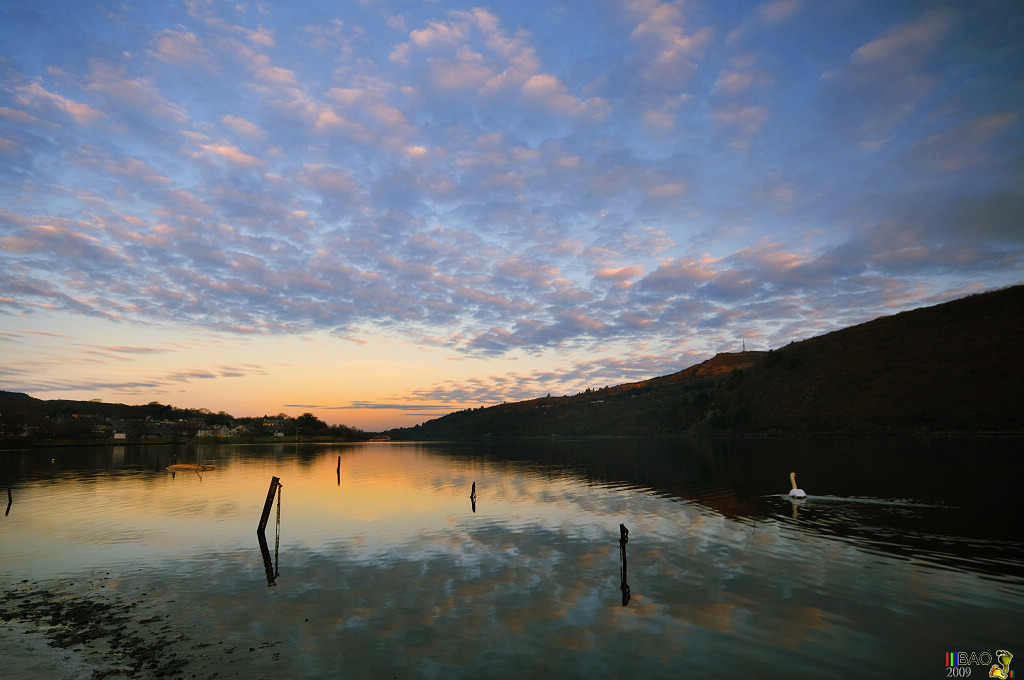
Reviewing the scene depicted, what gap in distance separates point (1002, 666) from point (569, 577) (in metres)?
13.8

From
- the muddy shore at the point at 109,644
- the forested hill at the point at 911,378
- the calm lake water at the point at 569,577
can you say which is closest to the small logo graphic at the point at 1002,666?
the calm lake water at the point at 569,577

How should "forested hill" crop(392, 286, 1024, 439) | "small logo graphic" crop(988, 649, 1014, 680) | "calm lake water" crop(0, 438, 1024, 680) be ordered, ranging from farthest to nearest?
"forested hill" crop(392, 286, 1024, 439), "calm lake water" crop(0, 438, 1024, 680), "small logo graphic" crop(988, 649, 1014, 680)

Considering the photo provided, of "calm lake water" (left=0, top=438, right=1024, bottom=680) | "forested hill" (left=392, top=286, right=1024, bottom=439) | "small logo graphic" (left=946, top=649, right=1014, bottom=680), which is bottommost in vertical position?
"calm lake water" (left=0, top=438, right=1024, bottom=680)

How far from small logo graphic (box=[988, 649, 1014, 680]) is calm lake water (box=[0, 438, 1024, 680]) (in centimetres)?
23

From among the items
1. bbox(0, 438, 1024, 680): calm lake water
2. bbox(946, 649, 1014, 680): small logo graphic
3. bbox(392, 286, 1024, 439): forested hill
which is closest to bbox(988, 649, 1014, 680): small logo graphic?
bbox(946, 649, 1014, 680): small logo graphic

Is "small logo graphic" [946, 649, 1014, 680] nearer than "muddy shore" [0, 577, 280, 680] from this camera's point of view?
Yes

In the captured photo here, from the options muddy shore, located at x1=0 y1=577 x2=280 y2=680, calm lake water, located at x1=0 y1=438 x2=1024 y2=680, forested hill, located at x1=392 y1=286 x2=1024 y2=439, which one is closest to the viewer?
muddy shore, located at x1=0 y1=577 x2=280 y2=680

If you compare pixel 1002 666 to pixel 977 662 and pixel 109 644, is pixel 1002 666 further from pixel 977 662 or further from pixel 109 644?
pixel 109 644

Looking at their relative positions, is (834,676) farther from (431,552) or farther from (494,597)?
(431,552)

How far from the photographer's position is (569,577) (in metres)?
22.4

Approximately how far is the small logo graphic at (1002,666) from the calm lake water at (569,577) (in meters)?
0.23

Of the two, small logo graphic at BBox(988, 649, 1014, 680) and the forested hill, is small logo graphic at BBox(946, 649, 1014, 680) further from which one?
the forested hill

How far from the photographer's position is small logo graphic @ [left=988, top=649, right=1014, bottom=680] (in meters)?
13.1

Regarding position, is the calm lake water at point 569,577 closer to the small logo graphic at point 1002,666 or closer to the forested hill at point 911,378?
the small logo graphic at point 1002,666
